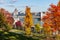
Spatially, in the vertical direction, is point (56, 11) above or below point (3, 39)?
above

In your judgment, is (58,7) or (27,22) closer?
(58,7)

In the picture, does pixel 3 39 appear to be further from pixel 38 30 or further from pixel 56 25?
pixel 38 30

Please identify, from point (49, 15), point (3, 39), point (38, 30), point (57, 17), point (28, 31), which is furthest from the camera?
point (38, 30)

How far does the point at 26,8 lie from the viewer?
3406 centimetres

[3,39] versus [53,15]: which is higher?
[53,15]

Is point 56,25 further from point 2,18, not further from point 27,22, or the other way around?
point 2,18

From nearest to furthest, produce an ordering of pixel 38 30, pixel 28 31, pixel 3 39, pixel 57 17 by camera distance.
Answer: pixel 3 39, pixel 57 17, pixel 28 31, pixel 38 30

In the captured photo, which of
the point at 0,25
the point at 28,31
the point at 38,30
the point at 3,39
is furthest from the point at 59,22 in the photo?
the point at 0,25

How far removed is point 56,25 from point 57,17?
1307mm

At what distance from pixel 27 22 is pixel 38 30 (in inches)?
246

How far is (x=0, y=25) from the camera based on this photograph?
4119 cm

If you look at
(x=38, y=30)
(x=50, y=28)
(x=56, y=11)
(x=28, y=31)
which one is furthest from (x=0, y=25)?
(x=56, y=11)

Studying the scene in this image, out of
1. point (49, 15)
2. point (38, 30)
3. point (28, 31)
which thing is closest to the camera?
point (49, 15)

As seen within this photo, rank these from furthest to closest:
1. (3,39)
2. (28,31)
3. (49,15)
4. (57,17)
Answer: (28,31)
(49,15)
(57,17)
(3,39)
